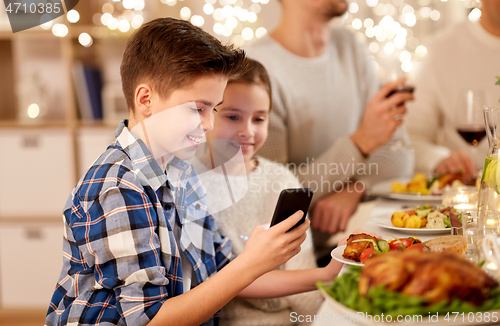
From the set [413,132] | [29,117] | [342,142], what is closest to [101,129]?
[29,117]

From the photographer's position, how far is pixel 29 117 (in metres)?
2.33

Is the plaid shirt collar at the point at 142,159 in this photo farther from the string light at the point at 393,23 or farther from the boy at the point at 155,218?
the string light at the point at 393,23

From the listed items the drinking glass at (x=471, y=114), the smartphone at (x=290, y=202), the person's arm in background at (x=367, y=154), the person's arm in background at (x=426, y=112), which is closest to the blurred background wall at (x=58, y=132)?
the person's arm in background at (x=426, y=112)

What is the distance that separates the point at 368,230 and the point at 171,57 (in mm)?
519

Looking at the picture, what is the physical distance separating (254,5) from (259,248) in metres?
1.78

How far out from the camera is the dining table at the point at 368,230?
0.49 metres

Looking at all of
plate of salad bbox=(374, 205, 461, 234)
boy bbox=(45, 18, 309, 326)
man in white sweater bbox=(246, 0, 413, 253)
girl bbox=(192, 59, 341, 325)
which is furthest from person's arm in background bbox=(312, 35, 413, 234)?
boy bbox=(45, 18, 309, 326)

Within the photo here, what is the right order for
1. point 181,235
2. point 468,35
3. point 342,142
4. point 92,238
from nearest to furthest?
point 92,238 → point 181,235 → point 342,142 → point 468,35

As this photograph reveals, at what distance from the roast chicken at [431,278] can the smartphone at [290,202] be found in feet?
0.74

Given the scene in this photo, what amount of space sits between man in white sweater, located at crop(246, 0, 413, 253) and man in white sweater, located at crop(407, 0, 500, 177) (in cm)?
33

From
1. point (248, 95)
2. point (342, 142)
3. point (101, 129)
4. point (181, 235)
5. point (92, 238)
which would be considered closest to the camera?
point (92, 238)

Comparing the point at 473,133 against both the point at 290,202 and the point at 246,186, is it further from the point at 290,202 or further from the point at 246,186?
the point at 290,202

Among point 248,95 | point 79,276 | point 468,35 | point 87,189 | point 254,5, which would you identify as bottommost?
point 79,276

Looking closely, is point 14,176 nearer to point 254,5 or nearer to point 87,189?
point 254,5
